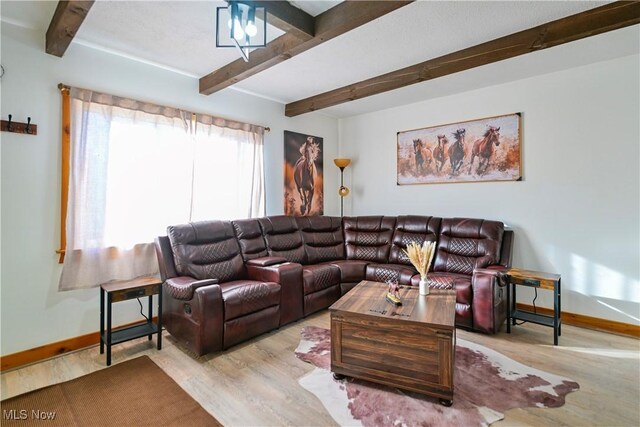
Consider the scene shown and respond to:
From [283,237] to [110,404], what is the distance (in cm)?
234

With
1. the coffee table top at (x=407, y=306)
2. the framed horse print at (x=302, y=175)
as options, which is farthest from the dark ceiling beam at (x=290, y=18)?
the framed horse print at (x=302, y=175)

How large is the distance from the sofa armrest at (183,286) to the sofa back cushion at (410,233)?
230 cm

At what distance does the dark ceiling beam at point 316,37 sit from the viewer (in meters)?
2.04

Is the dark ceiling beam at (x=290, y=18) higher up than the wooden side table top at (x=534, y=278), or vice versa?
the dark ceiling beam at (x=290, y=18)

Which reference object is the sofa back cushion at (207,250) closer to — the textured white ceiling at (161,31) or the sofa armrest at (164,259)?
the sofa armrest at (164,259)

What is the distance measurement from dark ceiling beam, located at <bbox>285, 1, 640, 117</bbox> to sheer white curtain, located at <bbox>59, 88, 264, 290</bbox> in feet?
5.85

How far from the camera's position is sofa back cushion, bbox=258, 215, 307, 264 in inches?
150

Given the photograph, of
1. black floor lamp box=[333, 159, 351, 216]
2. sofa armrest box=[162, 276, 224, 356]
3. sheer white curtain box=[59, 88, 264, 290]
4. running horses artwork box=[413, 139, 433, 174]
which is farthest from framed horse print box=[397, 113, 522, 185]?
sofa armrest box=[162, 276, 224, 356]

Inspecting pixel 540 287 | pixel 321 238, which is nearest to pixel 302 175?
pixel 321 238

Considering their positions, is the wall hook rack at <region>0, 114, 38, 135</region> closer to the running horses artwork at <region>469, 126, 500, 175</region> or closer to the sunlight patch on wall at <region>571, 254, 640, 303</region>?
the running horses artwork at <region>469, 126, 500, 175</region>

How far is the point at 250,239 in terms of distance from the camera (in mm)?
3613

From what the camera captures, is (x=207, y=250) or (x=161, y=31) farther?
(x=207, y=250)

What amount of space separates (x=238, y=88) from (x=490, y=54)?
8.95 feet

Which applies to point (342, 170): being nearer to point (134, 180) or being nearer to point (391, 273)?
point (391, 273)
